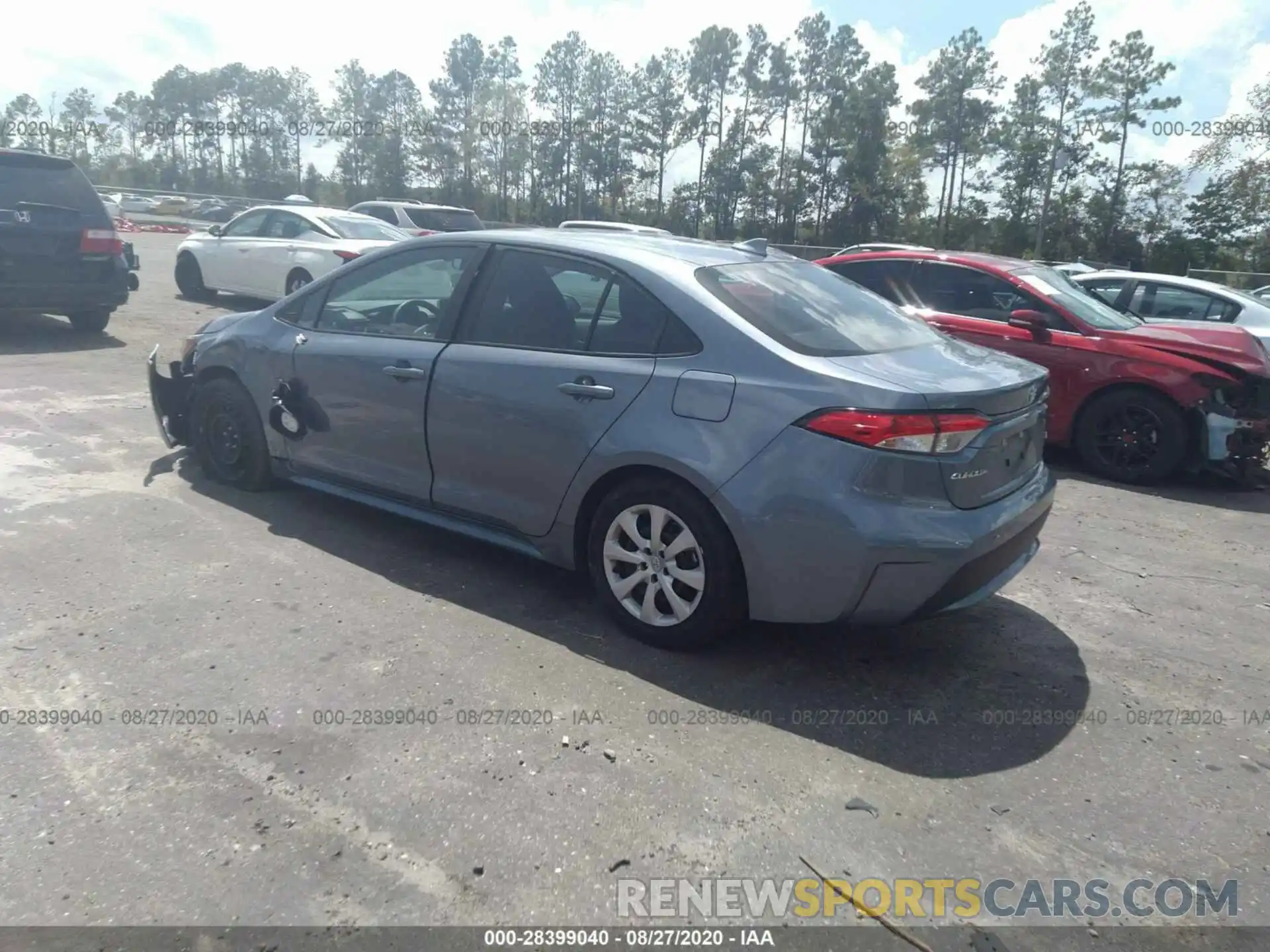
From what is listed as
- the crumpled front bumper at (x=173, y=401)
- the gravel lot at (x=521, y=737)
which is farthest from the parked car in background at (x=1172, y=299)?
the crumpled front bumper at (x=173, y=401)

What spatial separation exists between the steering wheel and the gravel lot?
1.13 meters

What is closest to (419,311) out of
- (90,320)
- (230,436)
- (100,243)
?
(230,436)

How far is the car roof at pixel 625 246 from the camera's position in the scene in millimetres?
4336

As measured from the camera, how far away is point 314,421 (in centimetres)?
520

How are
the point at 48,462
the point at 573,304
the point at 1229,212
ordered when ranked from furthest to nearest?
1. the point at 1229,212
2. the point at 48,462
3. the point at 573,304

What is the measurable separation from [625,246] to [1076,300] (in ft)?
16.0

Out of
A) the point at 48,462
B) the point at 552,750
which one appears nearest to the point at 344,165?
the point at 48,462

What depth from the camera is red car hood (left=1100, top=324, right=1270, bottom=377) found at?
6910 mm

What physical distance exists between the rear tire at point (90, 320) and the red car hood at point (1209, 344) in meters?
10.1

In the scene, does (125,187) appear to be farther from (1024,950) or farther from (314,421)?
(1024,950)

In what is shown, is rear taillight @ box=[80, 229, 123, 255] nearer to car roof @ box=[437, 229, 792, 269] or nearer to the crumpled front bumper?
the crumpled front bumper

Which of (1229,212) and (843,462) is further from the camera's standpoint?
(1229,212)

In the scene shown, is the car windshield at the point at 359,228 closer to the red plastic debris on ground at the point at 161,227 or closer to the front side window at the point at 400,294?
the front side window at the point at 400,294

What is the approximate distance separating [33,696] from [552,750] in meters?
1.83
